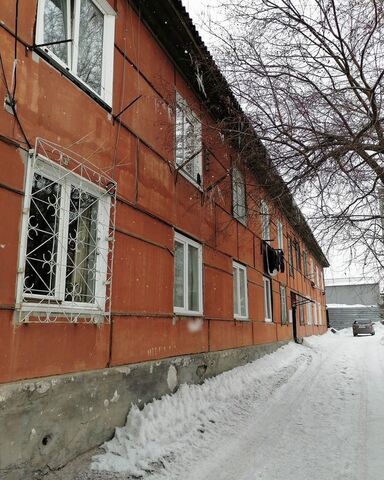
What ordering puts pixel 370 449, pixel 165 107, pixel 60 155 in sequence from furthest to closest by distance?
pixel 165 107, pixel 370 449, pixel 60 155

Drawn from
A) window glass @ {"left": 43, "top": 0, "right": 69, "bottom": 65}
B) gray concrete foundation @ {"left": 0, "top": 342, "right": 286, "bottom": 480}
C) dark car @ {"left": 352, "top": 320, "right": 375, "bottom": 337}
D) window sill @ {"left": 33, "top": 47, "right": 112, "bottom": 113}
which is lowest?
gray concrete foundation @ {"left": 0, "top": 342, "right": 286, "bottom": 480}

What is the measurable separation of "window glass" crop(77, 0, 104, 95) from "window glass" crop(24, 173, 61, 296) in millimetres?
1787

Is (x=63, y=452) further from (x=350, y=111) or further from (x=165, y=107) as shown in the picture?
(x=350, y=111)

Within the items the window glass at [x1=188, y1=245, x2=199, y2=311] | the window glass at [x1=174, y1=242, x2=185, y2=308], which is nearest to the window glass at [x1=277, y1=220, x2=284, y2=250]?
the window glass at [x1=188, y1=245, x2=199, y2=311]

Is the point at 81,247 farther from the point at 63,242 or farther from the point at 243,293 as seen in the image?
the point at 243,293

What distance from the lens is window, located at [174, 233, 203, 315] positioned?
747cm

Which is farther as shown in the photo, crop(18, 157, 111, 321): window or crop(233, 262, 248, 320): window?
crop(233, 262, 248, 320): window

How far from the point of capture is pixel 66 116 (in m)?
4.78

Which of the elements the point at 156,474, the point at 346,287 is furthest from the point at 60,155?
the point at 346,287

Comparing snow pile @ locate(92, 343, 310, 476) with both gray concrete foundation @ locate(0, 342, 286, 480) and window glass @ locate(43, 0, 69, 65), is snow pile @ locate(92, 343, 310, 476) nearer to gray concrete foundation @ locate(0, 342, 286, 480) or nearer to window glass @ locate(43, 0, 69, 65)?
gray concrete foundation @ locate(0, 342, 286, 480)

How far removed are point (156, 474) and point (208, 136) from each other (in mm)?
5754

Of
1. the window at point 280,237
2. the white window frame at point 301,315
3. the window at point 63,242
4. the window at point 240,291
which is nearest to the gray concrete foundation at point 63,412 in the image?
the window at point 63,242

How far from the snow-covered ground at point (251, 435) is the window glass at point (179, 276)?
4.89ft

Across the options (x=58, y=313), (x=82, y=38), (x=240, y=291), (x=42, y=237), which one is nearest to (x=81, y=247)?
(x=42, y=237)
